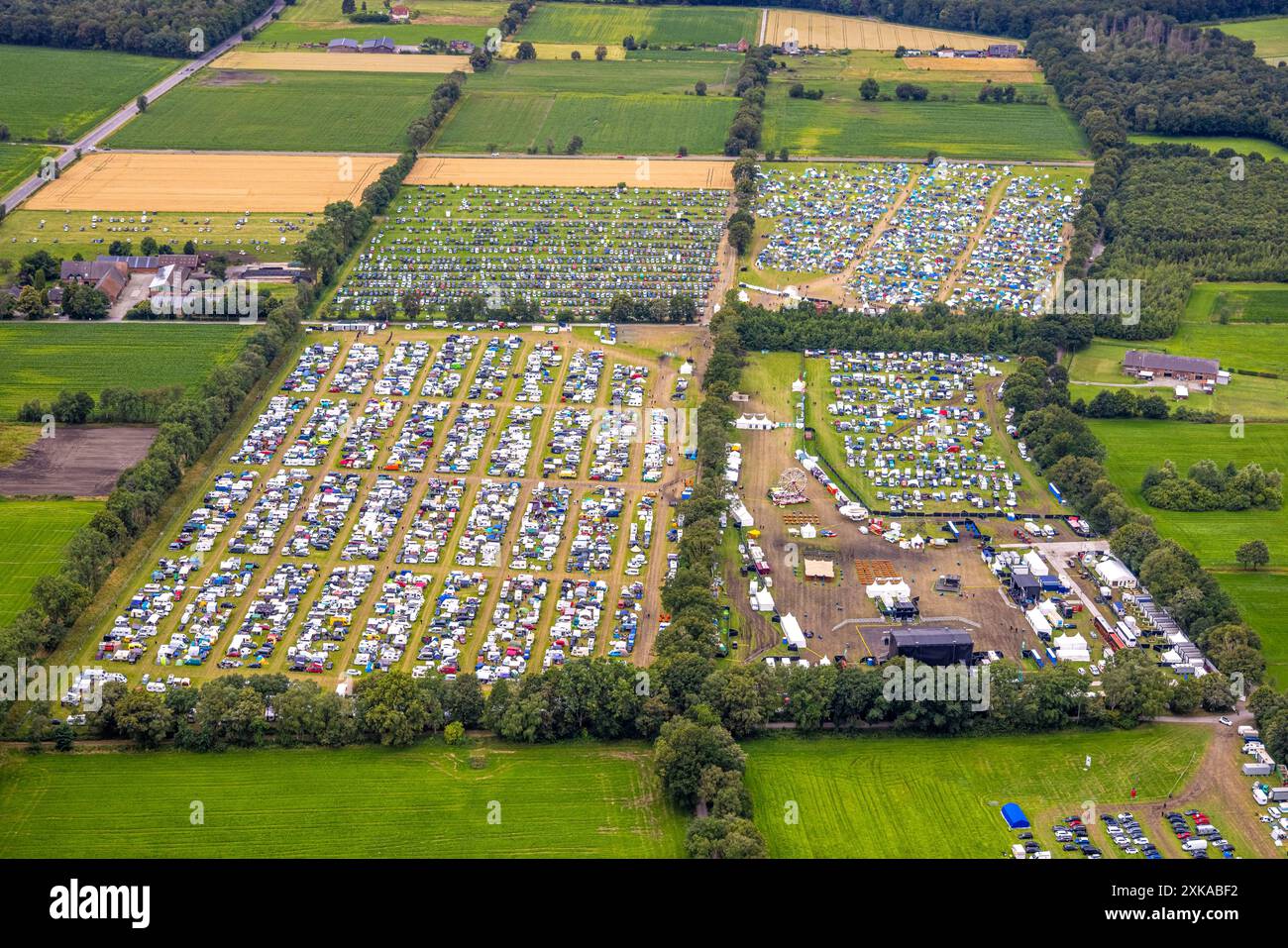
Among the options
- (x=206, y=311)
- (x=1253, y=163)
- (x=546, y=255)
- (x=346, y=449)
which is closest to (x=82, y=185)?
(x=206, y=311)

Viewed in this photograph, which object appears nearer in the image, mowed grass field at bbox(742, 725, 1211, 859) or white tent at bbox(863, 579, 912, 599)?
mowed grass field at bbox(742, 725, 1211, 859)

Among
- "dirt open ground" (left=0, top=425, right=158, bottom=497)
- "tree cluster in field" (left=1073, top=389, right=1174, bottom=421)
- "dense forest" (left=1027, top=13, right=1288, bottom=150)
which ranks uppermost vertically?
"dense forest" (left=1027, top=13, right=1288, bottom=150)

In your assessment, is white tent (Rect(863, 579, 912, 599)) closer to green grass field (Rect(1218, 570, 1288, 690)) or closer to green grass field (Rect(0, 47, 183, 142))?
green grass field (Rect(1218, 570, 1288, 690))

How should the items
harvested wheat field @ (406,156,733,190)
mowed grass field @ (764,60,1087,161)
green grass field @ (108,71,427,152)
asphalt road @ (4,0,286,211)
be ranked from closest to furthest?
asphalt road @ (4,0,286,211) < harvested wheat field @ (406,156,733,190) < green grass field @ (108,71,427,152) < mowed grass field @ (764,60,1087,161)

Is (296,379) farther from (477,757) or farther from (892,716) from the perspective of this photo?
(892,716)

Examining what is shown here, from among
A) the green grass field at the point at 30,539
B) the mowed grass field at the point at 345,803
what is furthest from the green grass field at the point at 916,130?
the mowed grass field at the point at 345,803

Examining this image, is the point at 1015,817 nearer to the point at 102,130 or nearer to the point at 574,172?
the point at 574,172

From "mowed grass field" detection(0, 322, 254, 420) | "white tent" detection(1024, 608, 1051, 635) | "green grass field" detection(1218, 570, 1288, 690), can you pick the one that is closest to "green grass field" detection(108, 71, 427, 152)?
"mowed grass field" detection(0, 322, 254, 420)

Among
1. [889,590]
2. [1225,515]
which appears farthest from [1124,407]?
[889,590]
